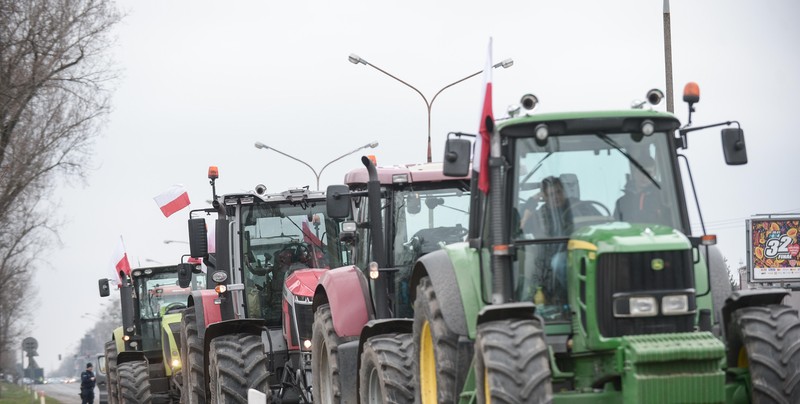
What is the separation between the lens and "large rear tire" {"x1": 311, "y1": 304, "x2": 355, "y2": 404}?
13414 millimetres

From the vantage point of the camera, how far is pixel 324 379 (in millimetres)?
14336

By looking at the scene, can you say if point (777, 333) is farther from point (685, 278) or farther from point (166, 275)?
point (166, 275)

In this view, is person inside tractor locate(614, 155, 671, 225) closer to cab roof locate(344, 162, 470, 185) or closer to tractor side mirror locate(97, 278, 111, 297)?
cab roof locate(344, 162, 470, 185)

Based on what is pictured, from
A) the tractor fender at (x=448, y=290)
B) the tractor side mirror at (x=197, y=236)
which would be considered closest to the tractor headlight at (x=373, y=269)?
the tractor fender at (x=448, y=290)

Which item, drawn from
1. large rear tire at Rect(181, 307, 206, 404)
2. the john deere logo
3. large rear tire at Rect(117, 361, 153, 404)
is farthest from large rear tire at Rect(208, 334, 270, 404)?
large rear tire at Rect(117, 361, 153, 404)

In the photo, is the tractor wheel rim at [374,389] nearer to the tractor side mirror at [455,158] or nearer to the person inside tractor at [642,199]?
the tractor side mirror at [455,158]

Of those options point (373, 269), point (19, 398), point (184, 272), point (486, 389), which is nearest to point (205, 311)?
point (184, 272)

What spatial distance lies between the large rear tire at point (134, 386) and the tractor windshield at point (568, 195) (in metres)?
14.6

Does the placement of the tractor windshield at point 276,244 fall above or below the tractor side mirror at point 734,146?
below

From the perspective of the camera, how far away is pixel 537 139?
9797 mm

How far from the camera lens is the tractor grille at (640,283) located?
9031 mm

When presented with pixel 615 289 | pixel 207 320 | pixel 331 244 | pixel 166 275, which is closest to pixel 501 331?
pixel 615 289

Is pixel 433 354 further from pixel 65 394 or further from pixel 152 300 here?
pixel 65 394

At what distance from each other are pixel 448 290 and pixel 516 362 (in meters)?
1.67
